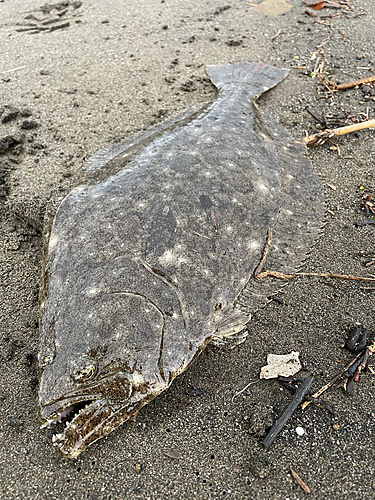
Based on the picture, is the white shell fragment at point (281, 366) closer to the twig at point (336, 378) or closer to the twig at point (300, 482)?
the twig at point (336, 378)

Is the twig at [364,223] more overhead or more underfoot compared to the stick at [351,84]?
more underfoot

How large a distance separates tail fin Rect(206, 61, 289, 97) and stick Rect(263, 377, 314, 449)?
3729mm

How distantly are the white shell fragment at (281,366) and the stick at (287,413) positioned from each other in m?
0.12

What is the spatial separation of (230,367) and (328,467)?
0.89 m

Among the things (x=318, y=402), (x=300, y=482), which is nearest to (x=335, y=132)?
(x=318, y=402)

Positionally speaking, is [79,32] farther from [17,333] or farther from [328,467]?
[328,467]

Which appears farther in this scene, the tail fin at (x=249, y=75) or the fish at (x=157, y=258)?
the tail fin at (x=249, y=75)

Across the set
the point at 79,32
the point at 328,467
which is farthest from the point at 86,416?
the point at 79,32

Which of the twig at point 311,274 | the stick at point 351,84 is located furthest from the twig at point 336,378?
the stick at point 351,84

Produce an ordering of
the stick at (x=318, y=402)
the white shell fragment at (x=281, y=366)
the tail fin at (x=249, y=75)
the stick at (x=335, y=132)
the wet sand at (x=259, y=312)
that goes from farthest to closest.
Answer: the tail fin at (x=249, y=75) < the stick at (x=335, y=132) < the white shell fragment at (x=281, y=366) < the stick at (x=318, y=402) < the wet sand at (x=259, y=312)

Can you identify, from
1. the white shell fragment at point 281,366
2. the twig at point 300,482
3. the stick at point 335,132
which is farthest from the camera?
the stick at point 335,132

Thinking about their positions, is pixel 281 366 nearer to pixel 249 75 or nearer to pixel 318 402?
pixel 318 402

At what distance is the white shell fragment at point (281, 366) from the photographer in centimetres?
279

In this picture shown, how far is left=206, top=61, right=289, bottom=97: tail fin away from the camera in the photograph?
507 cm
